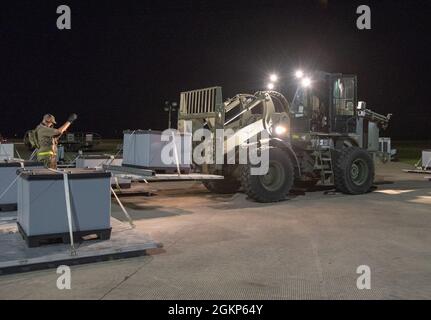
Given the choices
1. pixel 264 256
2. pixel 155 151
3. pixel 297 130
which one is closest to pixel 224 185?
pixel 297 130

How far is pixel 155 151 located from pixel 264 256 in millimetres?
3694

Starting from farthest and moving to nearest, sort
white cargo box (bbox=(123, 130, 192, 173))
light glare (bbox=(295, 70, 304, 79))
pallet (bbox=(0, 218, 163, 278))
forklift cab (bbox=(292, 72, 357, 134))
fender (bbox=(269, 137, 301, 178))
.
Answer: light glare (bbox=(295, 70, 304, 79)), forklift cab (bbox=(292, 72, 357, 134)), fender (bbox=(269, 137, 301, 178)), white cargo box (bbox=(123, 130, 192, 173)), pallet (bbox=(0, 218, 163, 278))

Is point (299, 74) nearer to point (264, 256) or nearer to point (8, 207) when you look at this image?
point (264, 256)

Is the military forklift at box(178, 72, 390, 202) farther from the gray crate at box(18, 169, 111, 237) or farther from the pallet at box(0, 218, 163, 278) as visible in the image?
the gray crate at box(18, 169, 111, 237)

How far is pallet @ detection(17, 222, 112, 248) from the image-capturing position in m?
7.18

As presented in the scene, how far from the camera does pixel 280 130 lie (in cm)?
1368

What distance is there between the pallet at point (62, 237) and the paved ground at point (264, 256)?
734mm

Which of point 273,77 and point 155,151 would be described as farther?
point 273,77

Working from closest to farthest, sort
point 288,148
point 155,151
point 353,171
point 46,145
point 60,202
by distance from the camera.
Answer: point 60,202 < point 155,151 < point 46,145 < point 288,148 < point 353,171

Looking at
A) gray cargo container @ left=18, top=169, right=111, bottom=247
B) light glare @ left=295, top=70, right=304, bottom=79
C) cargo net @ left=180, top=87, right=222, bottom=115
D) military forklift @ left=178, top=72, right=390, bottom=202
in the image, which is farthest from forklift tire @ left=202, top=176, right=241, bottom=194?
gray cargo container @ left=18, top=169, right=111, bottom=247

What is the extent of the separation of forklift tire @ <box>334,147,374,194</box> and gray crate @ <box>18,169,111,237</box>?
8141 millimetres

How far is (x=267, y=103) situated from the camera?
44.3 feet
